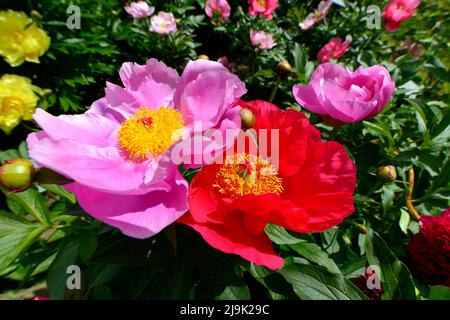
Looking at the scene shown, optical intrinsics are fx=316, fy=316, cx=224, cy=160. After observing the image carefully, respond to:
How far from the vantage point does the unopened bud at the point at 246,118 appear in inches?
14.9

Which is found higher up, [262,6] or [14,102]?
[262,6]

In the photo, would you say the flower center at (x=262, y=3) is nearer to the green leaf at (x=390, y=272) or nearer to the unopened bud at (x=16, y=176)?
the green leaf at (x=390, y=272)

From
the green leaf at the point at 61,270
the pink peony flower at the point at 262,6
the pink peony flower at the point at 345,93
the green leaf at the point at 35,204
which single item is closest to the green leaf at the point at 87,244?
the green leaf at the point at 61,270

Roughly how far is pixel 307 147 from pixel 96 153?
271mm

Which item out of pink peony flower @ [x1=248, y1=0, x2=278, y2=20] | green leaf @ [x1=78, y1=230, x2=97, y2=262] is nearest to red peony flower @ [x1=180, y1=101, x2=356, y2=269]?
green leaf @ [x1=78, y1=230, x2=97, y2=262]

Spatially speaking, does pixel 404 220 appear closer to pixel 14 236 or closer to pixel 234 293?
pixel 234 293

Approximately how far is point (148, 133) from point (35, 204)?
491 millimetres

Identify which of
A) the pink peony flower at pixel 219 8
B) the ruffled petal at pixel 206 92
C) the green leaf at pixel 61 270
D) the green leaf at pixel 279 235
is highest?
the pink peony flower at pixel 219 8

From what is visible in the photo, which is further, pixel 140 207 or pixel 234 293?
pixel 234 293

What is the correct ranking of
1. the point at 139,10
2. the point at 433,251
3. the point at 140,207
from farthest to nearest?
the point at 139,10
the point at 433,251
the point at 140,207

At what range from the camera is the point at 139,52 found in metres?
1.92

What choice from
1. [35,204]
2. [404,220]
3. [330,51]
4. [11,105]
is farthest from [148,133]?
[330,51]

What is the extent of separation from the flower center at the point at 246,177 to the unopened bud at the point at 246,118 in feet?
0.17

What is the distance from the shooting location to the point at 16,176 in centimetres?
34
